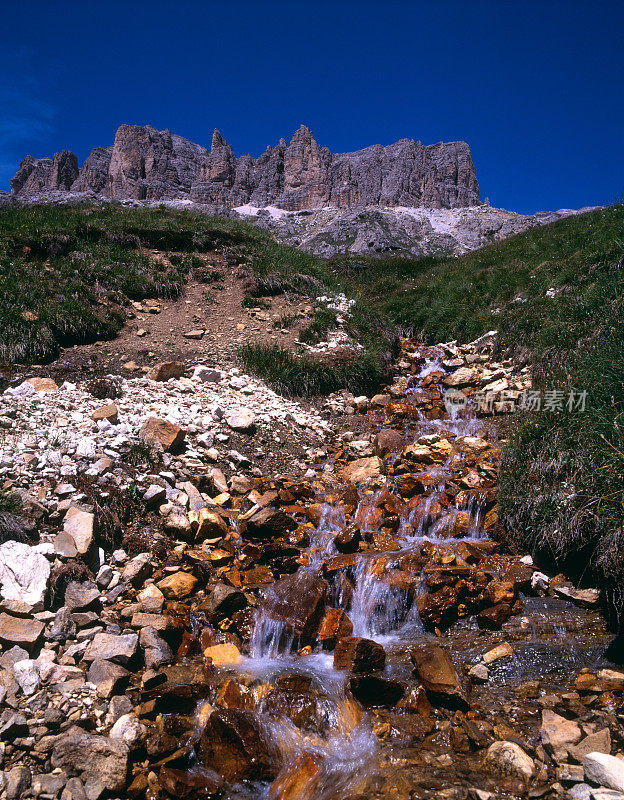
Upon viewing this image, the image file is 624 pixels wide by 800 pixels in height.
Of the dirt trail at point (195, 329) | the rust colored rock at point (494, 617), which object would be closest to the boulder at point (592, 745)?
the rust colored rock at point (494, 617)

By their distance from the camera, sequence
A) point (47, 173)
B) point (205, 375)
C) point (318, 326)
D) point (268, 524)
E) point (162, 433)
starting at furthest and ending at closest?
point (47, 173) → point (318, 326) → point (205, 375) → point (162, 433) → point (268, 524)

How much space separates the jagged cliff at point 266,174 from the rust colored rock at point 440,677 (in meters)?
128

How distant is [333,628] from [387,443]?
3705mm

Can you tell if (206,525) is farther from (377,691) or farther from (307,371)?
(307,371)

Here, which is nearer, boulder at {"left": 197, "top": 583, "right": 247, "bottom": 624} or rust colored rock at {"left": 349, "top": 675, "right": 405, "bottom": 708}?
rust colored rock at {"left": 349, "top": 675, "right": 405, "bottom": 708}

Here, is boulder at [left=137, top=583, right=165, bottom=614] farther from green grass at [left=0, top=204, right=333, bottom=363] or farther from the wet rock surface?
green grass at [left=0, top=204, right=333, bottom=363]

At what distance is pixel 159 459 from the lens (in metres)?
5.72

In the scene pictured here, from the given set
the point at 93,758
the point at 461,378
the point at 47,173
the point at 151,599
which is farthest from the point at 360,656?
the point at 47,173

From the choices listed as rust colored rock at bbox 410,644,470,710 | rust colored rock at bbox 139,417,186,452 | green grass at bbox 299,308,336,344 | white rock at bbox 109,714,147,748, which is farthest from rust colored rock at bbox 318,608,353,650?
green grass at bbox 299,308,336,344

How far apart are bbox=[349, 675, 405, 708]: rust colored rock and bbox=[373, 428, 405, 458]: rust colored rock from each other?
4044 millimetres

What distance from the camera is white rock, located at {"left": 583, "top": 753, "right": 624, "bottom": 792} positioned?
2465mm

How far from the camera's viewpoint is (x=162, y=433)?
19.5 feet

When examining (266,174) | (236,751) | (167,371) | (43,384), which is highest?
(266,174)

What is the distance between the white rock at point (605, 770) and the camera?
246 cm
